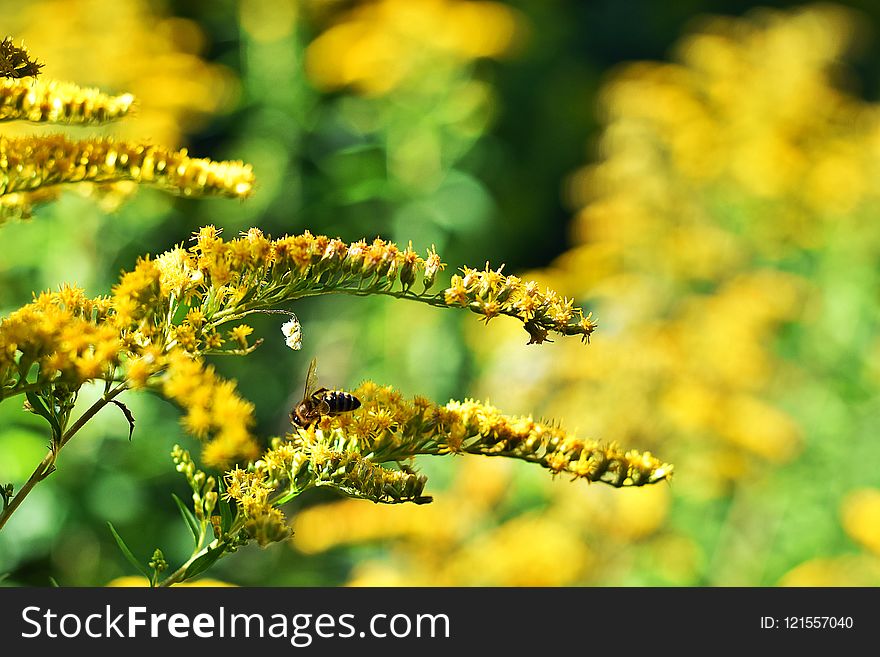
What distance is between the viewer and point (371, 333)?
6582mm

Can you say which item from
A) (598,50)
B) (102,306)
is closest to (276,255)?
(102,306)

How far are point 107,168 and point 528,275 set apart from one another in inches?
193

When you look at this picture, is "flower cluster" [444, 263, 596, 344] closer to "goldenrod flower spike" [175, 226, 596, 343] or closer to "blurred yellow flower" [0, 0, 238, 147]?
"goldenrod flower spike" [175, 226, 596, 343]

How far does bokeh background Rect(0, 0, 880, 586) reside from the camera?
5.04 metres

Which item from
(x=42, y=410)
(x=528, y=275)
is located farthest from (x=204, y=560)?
(x=528, y=275)

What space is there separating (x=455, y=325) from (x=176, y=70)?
7.79 ft

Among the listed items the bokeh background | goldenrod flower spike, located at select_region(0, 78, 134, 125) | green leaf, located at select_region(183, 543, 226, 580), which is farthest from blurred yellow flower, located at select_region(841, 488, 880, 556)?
goldenrod flower spike, located at select_region(0, 78, 134, 125)

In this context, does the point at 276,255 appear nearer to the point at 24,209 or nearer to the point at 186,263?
the point at 186,263

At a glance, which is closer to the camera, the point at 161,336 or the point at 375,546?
the point at 161,336

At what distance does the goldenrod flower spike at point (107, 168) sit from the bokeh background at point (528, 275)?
2725 mm

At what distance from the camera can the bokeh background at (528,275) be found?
5043 millimetres

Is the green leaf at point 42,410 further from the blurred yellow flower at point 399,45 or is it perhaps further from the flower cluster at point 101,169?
the blurred yellow flower at point 399,45

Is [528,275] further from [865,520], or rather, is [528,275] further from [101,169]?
[101,169]

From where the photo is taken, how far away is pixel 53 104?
2.03 metres
